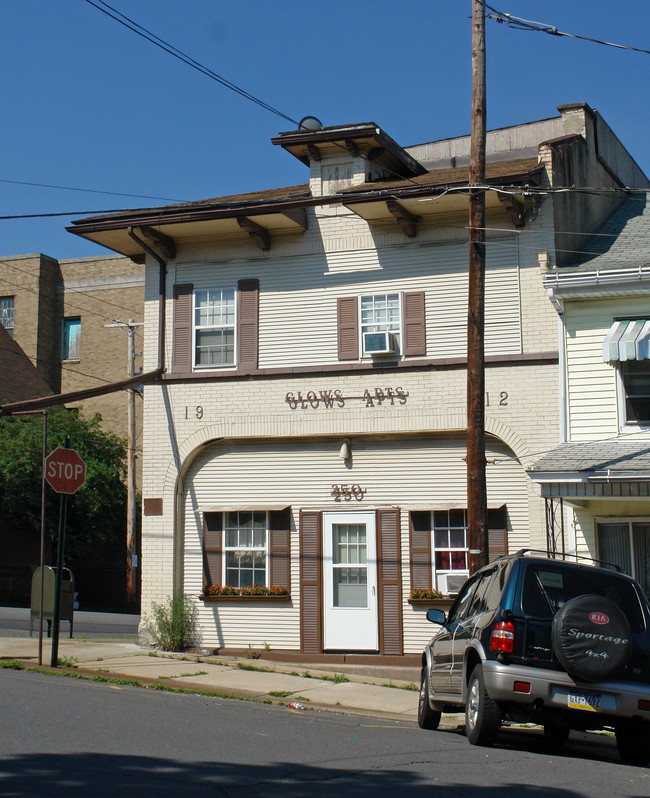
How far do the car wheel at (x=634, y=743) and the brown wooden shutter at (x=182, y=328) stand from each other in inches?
452

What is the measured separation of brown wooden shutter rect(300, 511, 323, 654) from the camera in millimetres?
16812

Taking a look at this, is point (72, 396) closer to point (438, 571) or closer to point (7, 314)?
point (438, 571)

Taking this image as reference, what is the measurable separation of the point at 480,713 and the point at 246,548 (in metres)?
Result: 9.65

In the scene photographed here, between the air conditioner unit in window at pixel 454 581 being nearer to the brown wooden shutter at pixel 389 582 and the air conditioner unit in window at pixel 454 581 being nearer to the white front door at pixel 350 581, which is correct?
the brown wooden shutter at pixel 389 582

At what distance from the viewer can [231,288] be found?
18.2m

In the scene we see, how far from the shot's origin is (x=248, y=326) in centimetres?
1784

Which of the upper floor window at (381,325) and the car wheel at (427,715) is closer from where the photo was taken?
the car wheel at (427,715)

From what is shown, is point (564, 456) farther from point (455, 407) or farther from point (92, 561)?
point (92, 561)

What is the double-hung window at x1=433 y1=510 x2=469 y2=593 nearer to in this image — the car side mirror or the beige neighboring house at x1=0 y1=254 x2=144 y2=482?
the car side mirror

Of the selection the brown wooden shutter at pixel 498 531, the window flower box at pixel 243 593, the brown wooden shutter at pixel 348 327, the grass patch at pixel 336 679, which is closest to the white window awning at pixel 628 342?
the brown wooden shutter at pixel 498 531

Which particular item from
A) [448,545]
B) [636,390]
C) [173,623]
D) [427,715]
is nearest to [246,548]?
[173,623]

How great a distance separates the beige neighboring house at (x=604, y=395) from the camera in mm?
14750

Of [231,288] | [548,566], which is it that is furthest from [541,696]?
[231,288]

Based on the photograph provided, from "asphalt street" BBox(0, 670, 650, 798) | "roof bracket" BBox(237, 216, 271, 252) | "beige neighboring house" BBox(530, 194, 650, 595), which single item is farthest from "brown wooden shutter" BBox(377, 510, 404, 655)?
"asphalt street" BBox(0, 670, 650, 798)
